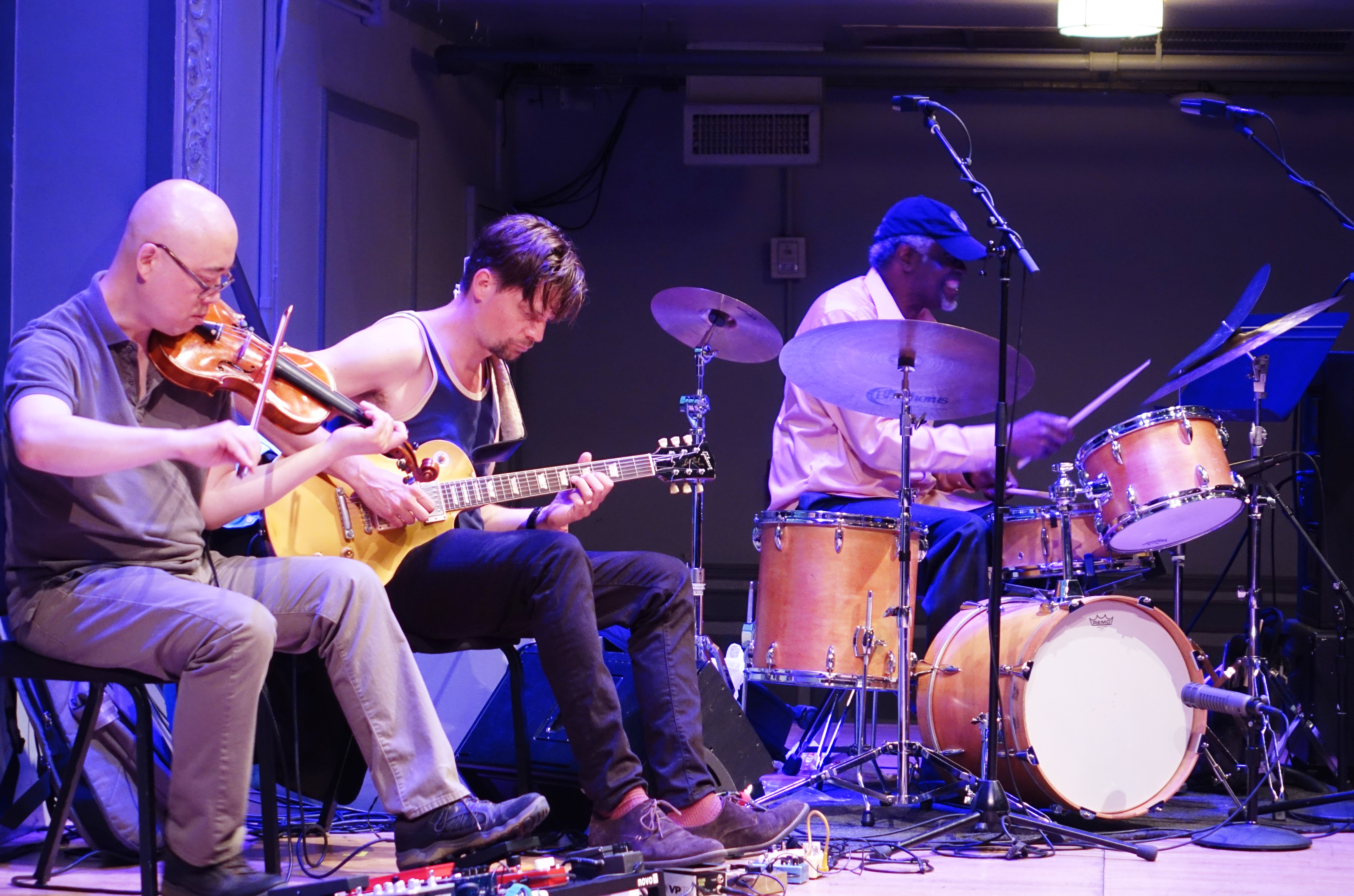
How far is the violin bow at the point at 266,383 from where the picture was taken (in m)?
2.34

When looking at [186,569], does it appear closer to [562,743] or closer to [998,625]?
[562,743]

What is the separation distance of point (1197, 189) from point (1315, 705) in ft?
11.5

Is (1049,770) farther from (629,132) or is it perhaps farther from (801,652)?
(629,132)

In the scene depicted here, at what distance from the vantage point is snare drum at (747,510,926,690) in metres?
3.59

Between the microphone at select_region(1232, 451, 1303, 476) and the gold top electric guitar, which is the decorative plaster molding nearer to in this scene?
the gold top electric guitar

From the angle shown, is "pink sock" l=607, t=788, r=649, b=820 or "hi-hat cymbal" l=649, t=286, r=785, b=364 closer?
→ "pink sock" l=607, t=788, r=649, b=820

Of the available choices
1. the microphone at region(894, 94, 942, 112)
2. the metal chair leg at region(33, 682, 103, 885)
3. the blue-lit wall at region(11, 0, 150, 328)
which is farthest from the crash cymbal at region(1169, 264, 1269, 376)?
the blue-lit wall at region(11, 0, 150, 328)

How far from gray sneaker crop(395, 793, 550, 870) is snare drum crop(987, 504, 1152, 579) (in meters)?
1.76

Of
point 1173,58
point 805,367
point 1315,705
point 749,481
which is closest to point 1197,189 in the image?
point 1173,58

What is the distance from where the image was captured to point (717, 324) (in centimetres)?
415

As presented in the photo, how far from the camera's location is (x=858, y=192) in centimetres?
684

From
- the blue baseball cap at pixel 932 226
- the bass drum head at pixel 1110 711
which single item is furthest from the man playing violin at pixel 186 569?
the blue baseball cap at pixel 932 226

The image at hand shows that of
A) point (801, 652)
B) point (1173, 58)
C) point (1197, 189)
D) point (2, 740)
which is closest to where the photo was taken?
point (2, 740)

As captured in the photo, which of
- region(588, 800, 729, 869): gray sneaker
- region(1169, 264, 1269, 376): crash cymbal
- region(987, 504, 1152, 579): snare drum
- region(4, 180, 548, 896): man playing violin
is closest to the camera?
region(4, 180, 548, 896): man playing violin
